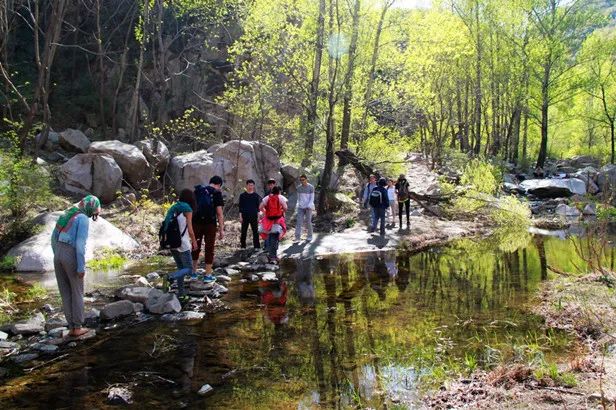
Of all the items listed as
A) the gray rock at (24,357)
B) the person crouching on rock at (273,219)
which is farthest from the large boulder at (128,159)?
the gray rock at (24,357)

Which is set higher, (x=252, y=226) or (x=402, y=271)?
(x=252, y=226)

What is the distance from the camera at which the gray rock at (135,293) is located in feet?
28.4

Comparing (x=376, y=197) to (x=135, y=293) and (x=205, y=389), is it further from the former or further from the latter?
(x=205, y=389)

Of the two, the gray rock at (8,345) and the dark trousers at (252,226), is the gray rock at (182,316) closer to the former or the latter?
the gray rock at (8,345)

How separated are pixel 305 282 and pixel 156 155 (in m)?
12.4

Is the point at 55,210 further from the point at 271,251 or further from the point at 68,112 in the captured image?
the point at 68,112

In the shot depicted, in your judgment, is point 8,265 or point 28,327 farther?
point 8,265

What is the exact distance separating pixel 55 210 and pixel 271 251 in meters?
7.72

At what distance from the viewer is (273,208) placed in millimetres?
12430

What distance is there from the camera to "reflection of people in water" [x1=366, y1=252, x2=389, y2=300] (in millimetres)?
9914

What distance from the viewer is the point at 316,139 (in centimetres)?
2438

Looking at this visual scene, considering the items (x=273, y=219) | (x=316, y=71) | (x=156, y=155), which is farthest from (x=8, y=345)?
(x=156, y=155)

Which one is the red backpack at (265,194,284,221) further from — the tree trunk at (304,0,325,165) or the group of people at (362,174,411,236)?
the tree trunk at (304,0,325,165)

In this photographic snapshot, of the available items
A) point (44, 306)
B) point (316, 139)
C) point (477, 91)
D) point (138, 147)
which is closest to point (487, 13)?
point (477, 91)
